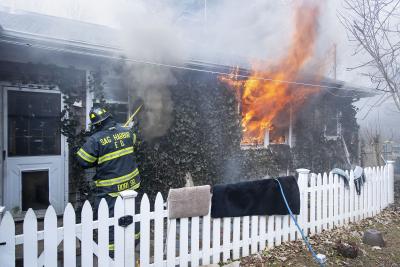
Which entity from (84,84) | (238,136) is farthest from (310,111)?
(84,84)

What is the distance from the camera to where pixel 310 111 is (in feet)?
31.8

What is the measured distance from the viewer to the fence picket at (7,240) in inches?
101

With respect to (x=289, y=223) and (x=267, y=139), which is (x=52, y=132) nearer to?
(x=289, y=223)

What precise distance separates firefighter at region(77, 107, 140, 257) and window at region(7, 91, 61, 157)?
1.98m

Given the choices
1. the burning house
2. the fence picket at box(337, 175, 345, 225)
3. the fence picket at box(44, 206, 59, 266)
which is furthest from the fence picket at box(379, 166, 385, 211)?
the fence picket at box(44, 206, 59, 266)

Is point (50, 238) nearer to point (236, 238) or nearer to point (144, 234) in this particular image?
point (144, 234)

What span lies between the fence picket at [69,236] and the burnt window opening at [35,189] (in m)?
3.05

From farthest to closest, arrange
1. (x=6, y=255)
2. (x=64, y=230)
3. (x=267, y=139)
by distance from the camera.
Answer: (x=267, y=139) → (x=64, y=230) → (x=6, y=255)

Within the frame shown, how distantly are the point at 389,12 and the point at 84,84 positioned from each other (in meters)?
6.78

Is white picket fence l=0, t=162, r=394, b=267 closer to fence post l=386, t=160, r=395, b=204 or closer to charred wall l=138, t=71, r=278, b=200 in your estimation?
fence post l=386, t=160, r=395, b=204

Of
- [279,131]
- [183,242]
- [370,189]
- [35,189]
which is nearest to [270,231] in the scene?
[183,242]

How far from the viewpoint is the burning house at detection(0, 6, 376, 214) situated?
5141 millimetres

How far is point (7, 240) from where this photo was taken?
2.59m

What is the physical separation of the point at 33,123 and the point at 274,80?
18.3 feet
